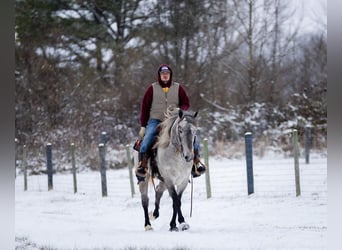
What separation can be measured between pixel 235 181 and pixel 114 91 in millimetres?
5811

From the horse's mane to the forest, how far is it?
6.15 meters

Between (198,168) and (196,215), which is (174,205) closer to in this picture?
(198,168)

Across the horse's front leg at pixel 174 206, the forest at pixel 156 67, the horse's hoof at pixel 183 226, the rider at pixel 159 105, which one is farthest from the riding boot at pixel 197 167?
the forest at pixel 156 67

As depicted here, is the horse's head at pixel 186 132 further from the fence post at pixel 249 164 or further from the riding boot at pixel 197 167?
the fence post at pixel 249 164

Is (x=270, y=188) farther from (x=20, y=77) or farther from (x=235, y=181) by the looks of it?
(x=20, y=77)

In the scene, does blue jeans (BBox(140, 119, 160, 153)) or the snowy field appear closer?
the snowy field

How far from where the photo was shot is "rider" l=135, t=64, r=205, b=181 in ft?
16.8

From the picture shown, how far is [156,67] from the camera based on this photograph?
11.4 metres

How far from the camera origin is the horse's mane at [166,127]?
15.9 feet

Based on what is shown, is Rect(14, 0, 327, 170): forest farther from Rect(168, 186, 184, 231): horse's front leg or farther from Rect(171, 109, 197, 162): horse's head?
Rect(171, 109, 197, 162): horse's head

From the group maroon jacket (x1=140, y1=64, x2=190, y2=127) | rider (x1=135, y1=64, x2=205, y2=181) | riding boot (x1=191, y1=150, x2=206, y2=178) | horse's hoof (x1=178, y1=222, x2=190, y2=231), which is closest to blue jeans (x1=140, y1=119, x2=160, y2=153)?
rider (x1=135, y1=64, x2=205, y2=181)

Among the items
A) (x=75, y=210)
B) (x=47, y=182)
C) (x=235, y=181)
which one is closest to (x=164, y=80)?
(x=75, y=210)

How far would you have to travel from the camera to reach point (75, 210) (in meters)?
7.11

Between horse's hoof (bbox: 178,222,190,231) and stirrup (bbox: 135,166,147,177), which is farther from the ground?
stirrup (bbox: 135,166,147,177)
